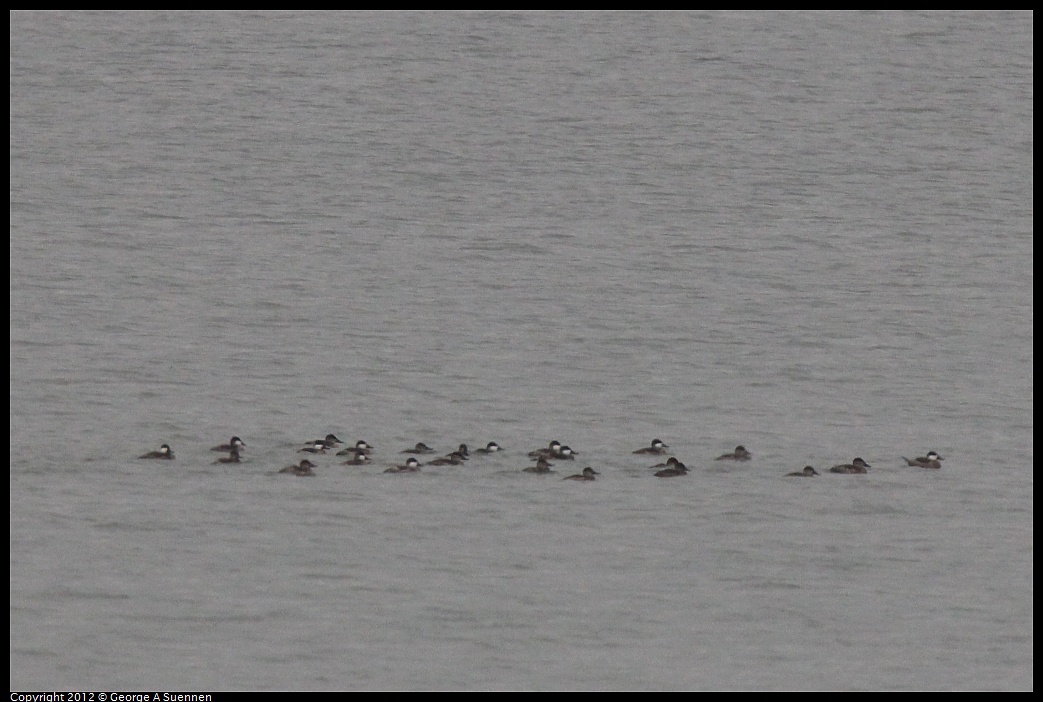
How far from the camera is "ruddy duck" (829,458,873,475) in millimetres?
31812

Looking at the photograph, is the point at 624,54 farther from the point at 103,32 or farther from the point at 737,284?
the point at 737,284

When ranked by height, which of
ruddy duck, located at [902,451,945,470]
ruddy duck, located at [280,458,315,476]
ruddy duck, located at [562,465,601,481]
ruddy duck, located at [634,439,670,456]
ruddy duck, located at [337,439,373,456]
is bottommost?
ruddy duck, located at [562,465,601,481]

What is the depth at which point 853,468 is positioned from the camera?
1256 inches

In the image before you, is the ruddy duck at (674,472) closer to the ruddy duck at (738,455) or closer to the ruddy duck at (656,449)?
the ruddy duck at (656,449)

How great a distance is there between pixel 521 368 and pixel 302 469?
8.35 m

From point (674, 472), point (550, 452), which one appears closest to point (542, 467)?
point (550, 452)

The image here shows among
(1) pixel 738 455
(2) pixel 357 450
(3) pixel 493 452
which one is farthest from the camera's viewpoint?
(3) pixel 493 452

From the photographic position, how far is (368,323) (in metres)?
42.6

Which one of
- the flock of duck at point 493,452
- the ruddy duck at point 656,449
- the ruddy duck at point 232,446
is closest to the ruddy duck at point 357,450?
the flock of duck at point 493,452

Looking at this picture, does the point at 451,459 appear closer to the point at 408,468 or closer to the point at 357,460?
the point at 408,468

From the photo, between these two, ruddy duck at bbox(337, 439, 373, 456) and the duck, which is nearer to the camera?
ruddy duck at bbox(337, 439, 373, 456)

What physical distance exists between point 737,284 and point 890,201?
38.4 feet

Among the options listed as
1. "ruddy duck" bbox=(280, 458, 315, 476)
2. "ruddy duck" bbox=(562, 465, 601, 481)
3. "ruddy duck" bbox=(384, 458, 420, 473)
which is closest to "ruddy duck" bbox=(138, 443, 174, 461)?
"ruddy duck" bbox=(280, 458, 315, 476)

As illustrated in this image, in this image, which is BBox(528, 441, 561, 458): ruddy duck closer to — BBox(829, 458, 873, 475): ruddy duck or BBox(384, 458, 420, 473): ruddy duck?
BBox(384, 458, 420, 473): ruddy duck
